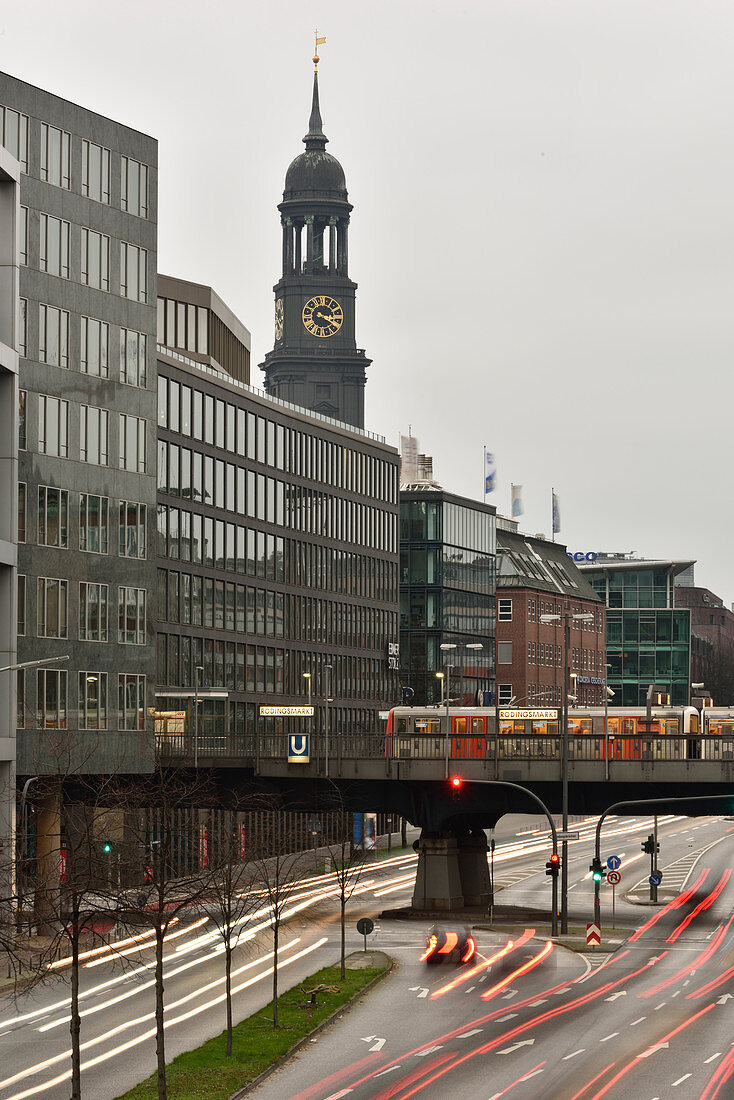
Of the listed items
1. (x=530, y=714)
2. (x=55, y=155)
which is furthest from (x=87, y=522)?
(x=530, y=714)

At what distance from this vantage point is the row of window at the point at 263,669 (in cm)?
11219

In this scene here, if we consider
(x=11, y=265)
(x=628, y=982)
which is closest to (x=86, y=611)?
(x=11, y=265)

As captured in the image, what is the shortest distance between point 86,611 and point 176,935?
592 inches

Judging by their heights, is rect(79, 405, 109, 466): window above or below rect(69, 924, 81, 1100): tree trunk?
above

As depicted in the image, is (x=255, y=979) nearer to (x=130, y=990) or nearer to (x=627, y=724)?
(x=130, y=990)

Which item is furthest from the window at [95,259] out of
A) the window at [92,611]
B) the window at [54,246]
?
the window at [92,611]

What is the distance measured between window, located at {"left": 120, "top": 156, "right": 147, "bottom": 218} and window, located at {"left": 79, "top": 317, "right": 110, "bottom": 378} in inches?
244

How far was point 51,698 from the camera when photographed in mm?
79500

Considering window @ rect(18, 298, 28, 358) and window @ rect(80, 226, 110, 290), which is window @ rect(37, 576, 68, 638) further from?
window @ rect(80, 226, 110, 290)

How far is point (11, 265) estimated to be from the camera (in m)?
65.5

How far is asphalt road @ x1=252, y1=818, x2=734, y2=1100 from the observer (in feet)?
137

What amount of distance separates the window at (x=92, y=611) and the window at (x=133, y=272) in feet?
46.6

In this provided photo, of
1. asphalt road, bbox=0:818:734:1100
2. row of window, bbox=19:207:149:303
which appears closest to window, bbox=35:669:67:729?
asphalt road, bbox=0:818:734:1100

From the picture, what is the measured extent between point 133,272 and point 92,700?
20624 millimetres
